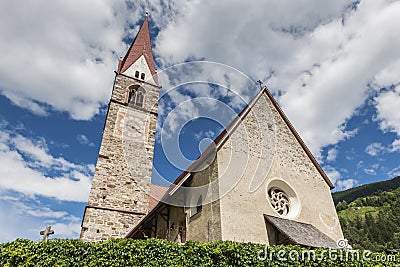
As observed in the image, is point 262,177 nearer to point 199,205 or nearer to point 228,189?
point 228,189

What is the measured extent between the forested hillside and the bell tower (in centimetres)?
5018

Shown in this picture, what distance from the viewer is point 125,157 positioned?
1820 centimetres

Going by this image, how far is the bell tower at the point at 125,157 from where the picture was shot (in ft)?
51.1

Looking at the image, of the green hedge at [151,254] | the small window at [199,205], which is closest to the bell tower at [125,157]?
the small window at [199,205]

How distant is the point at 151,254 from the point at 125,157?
12.3m

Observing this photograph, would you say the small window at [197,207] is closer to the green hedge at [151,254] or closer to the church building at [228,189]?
the church building at [228,189]

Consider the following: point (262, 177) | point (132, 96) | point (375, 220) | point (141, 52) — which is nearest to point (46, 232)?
point (262, 177)

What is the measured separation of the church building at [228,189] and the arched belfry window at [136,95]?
1626 millimetres

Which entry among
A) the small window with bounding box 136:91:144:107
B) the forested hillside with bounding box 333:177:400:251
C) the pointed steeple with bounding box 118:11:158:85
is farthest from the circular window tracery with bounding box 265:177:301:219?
the forested hillside with bounding box 333:177:400:251

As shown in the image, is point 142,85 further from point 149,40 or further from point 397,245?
point 397,245

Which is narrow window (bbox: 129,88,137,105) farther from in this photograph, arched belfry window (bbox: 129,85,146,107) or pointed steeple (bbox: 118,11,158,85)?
pointed steeple (bbox: 118,11,158,85)

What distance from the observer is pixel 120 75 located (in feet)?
70.8

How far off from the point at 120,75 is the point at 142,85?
1.98m

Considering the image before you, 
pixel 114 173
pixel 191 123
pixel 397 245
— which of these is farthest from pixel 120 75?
pixel 397 245
